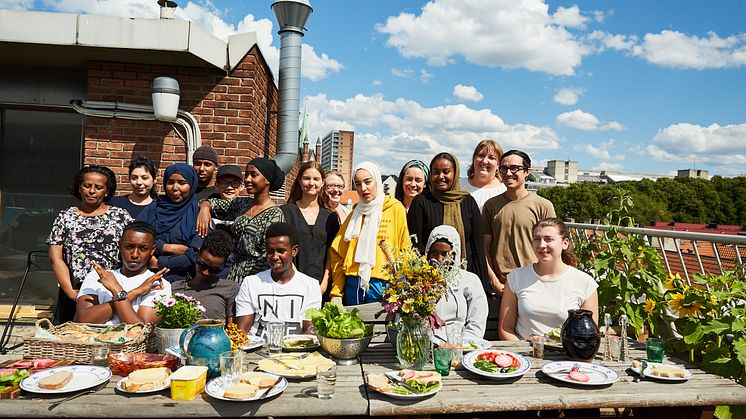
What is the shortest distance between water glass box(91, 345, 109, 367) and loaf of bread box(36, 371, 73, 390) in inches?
8.0

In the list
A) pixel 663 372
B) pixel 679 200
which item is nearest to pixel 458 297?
pixel 663 372

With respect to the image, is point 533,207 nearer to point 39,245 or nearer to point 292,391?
point 292,391

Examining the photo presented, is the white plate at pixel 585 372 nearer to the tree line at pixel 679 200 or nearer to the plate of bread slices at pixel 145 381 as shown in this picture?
the plate of bread slices at pixel 145 381

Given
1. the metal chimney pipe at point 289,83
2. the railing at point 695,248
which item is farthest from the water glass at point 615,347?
the metal chimney pipe at point 289,83

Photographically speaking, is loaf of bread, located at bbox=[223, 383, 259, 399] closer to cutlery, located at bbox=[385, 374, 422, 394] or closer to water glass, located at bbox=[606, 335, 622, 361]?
cutlery, located at bbox=[385, 374, 422, 394]

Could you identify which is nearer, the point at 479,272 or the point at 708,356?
the point at 708,356

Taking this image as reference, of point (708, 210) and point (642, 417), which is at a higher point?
point (708, 210)

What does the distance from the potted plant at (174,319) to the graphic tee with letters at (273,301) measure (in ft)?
1.90

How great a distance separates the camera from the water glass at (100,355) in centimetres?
235

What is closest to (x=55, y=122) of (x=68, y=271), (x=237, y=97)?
(x=237, y=97)

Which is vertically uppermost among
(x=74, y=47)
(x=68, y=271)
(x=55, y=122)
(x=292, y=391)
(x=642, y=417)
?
(x=74, y=47)

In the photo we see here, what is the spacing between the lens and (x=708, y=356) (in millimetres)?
3021

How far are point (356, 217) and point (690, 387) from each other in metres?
2.23

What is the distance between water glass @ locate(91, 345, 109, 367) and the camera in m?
2.35
